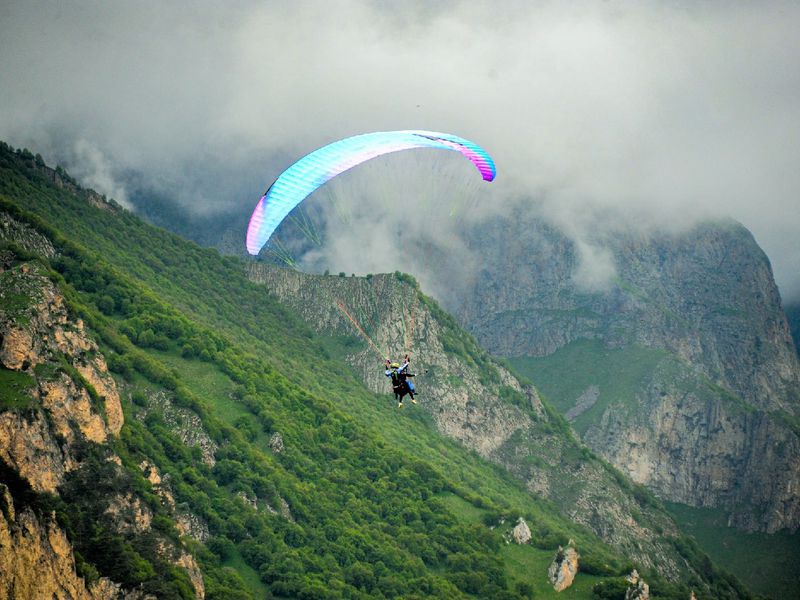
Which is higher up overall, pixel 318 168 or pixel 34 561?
pixel 318 168

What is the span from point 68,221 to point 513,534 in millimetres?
85459

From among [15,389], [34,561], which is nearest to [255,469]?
[15,389]

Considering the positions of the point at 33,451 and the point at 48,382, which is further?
the point at 48,382

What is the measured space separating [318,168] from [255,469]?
2237 inches

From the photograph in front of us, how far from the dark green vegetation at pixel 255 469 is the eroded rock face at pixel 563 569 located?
1575 millimetres

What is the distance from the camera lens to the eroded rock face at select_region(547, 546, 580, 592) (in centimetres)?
14007

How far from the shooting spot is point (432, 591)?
126 m

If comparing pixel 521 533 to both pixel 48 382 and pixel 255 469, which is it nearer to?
pixel 255 469

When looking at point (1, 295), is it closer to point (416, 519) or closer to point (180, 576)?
point (180, 576)

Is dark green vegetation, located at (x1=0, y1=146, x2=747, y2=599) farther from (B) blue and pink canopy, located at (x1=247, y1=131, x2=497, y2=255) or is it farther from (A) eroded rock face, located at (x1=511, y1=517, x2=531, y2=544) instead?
(B) blue and pink canopy, located at (x1=247, y1=131, x2=497, y2=255)

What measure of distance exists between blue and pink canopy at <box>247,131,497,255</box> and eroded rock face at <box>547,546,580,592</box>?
73149 mm

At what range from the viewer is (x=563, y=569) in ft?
465

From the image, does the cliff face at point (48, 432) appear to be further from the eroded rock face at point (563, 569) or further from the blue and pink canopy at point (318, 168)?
the eroded rock face at point (563, 569)

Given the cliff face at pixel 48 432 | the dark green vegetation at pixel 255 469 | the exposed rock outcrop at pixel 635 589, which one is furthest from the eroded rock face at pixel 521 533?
the cliff face at pixel 48 432
